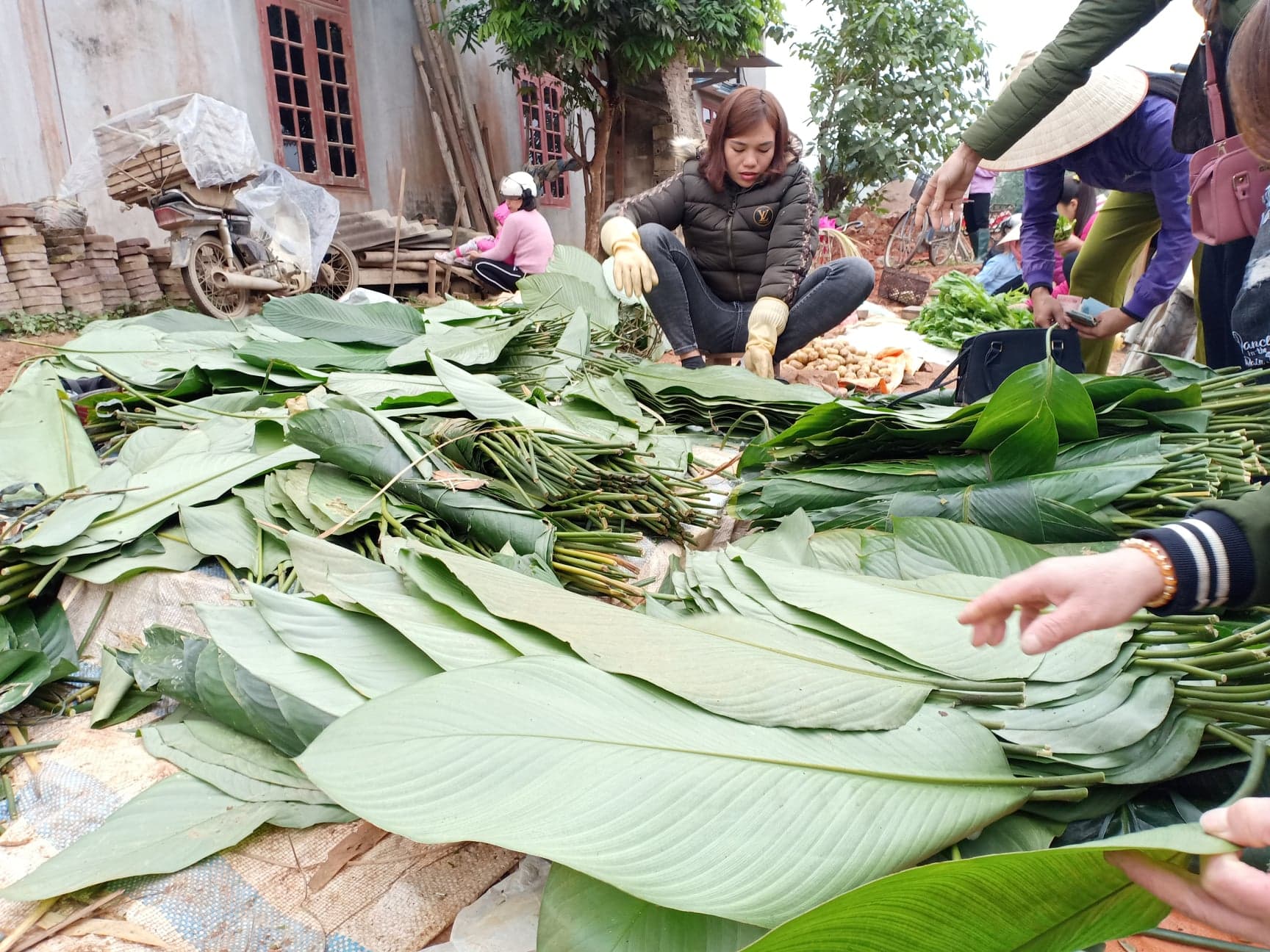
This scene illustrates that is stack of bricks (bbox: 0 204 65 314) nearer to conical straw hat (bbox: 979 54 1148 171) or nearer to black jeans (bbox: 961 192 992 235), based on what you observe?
conical straw hat (bbox: 979 54 1148 171)

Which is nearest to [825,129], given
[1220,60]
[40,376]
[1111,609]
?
[1220,60]

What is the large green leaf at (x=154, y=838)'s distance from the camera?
30.6 inches

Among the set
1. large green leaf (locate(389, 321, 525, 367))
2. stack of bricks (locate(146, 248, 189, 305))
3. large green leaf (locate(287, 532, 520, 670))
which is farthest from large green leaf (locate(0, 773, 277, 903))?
stack of bricks (locate(146, 248, 189, 305))

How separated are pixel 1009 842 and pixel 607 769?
397 mm

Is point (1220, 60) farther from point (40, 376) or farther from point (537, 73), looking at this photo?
point (537, 73)

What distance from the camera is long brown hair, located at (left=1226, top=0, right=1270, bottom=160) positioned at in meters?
0.88

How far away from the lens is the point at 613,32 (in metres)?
6.70

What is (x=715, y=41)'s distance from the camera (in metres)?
6.80

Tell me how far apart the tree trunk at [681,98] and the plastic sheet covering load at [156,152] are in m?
3.81

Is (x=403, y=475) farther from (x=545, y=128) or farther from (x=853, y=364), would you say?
(x=545, y=128)

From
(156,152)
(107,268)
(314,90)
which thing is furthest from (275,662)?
(314,90)

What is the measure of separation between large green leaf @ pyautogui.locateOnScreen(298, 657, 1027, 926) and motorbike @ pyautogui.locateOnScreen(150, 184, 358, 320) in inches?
205

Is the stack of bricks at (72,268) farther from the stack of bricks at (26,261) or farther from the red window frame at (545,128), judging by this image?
the red window frame at (545,128)

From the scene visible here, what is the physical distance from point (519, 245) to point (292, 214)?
1779 mm
